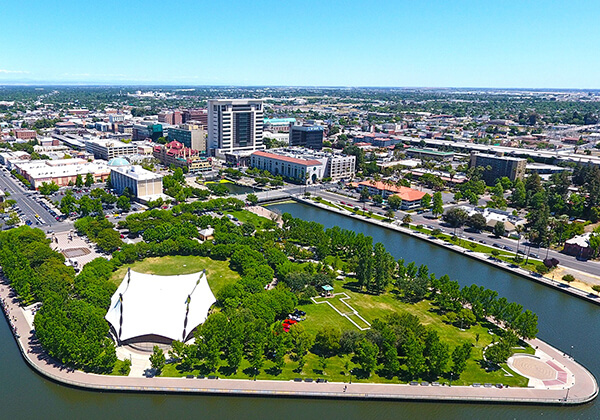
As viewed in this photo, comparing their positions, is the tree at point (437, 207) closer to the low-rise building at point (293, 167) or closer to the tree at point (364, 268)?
the tree at point (364, 268)

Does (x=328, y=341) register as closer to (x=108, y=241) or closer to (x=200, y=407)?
(x=200, y=407)

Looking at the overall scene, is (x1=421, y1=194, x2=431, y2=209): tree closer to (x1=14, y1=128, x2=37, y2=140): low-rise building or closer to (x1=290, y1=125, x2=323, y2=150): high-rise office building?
(x1=290, y1=125, x2=323, y2=150): high-rise office building

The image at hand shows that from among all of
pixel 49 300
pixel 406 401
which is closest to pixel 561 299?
pixel 406 401

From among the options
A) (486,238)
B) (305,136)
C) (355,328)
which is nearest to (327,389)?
(355,328)

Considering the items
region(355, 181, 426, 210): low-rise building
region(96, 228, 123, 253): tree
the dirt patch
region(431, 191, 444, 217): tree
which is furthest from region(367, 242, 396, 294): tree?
region(355, 181, 426, 210): low-rise building

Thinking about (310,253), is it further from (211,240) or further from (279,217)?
(279,217)
